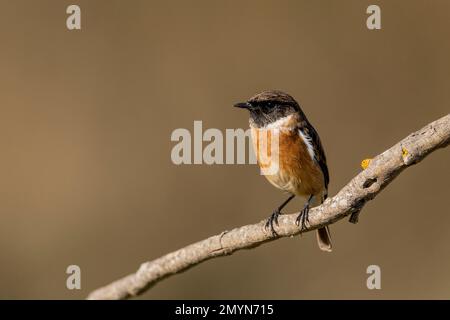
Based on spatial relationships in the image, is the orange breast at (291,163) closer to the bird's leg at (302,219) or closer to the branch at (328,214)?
the branch at (328,214)

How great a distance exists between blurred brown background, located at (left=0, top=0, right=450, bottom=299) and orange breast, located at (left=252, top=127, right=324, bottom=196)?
324 cm

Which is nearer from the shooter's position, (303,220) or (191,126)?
(303,220)

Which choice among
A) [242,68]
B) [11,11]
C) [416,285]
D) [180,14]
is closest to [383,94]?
[242,68]

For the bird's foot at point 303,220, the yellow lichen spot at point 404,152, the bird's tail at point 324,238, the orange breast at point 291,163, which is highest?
the orange breast at point 291,163

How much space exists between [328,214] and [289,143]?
5.60 ft

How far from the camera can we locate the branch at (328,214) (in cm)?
310

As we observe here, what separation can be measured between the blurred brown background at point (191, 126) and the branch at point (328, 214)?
14.4 ft

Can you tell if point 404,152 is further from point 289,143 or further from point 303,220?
point 289,143

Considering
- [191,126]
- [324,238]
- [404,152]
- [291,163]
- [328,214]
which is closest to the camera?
[404,152]

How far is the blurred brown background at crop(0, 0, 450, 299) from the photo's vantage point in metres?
8.73

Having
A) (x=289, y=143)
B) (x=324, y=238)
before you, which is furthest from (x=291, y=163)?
(x=324, y=238)

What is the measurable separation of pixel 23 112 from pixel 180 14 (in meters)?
2.79

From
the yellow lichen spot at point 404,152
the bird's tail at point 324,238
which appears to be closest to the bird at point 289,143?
the bird's tail at point 324,238

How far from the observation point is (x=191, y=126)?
915cm
